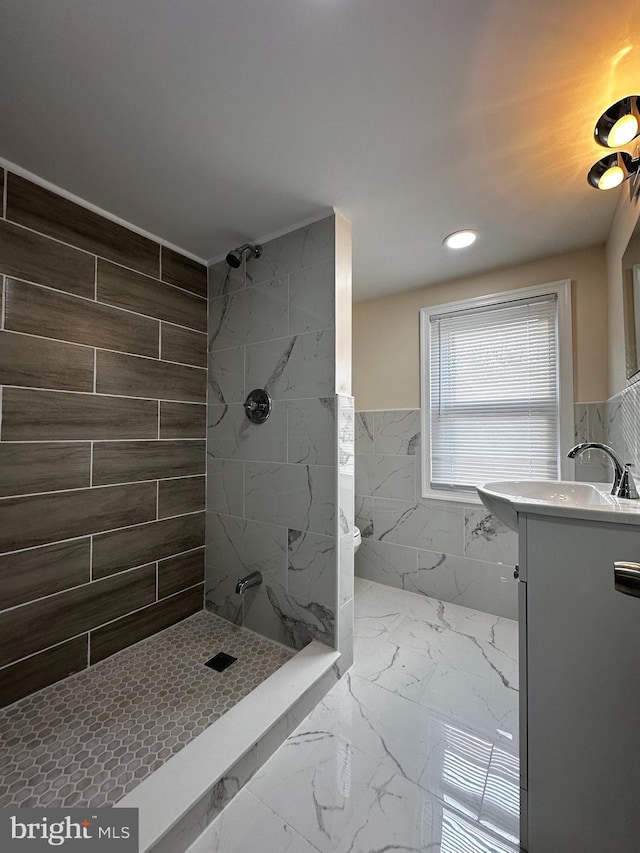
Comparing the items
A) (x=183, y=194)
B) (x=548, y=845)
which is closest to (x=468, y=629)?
(x=548, y=845)

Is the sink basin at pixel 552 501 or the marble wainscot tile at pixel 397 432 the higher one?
the marble wainscot tile at pixel 397 432

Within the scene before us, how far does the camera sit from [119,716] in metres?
1.37

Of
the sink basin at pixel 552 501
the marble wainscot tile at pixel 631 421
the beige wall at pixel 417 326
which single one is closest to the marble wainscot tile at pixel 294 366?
the sink basin at pixel 552 501

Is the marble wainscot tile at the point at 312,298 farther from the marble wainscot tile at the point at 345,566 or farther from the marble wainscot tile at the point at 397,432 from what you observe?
the marble wainscot tile at the point at 397,432

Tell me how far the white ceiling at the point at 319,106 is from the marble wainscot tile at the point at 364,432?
137 cm

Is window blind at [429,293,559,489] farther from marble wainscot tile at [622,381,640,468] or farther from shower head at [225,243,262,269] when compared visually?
shower head at [225,243,262,269]

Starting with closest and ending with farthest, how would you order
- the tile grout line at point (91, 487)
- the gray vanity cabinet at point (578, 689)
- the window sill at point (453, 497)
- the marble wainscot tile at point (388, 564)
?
the gray vanity cabinet at point (578, 689), the tile grout line at point (91, 487), the window sill at point (453, 497), the marble wainscot tile at point (388, 564)

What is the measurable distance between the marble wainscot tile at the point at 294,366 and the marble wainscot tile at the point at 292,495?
1.27 ft

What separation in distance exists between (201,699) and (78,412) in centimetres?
135

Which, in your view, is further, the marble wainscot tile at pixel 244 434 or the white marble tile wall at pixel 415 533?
the white marble tile wall at pixel 415 533

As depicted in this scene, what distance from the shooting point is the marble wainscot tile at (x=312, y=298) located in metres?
1.69

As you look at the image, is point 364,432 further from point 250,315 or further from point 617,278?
point 617,278

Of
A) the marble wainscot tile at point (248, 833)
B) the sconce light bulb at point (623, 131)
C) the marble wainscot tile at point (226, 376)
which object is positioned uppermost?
the sconce light bulb at point (623, 131)

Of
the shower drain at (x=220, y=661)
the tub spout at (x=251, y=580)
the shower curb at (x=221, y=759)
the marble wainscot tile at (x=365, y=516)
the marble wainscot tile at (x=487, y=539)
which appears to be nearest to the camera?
the shower curb at (x=221, y=759)
